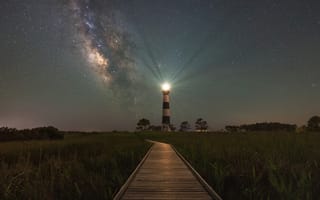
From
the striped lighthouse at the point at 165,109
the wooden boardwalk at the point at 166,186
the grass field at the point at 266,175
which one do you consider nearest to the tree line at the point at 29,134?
the grass field at the point at 266,175

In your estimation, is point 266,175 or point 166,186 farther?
point 266,175

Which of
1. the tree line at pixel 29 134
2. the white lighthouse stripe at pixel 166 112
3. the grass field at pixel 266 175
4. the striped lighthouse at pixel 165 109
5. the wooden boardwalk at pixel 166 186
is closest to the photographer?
the wooden boardwalk at pixel 166 186

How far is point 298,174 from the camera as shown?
34.5 feet

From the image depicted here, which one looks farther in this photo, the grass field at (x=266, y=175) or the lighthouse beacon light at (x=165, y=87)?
the lighthouse beacon light at (x=165, y=87)

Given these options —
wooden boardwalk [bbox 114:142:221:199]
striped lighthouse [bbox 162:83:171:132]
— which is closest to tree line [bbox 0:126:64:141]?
wooden boardwalk [bbox 114:142:221:199]

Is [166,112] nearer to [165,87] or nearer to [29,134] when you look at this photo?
[165,87]

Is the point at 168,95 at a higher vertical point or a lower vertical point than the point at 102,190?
higher

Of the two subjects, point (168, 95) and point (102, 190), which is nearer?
point (102, 190)

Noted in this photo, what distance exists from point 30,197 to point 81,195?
1334mm

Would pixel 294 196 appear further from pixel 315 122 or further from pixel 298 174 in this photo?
pixel 315 122

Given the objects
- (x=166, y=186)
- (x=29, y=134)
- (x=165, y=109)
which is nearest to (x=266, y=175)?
(x=166, y=186)

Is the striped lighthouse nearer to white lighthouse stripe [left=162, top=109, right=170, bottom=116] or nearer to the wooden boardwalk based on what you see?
white lighthouse stripe [left=162, top=109, right=170, bottom=116]

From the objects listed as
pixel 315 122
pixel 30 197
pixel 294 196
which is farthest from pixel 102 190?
pixel 315 122

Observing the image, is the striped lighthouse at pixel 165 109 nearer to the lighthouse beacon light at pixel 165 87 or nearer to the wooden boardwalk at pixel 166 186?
the lighthouse beacon light at pixel 165 87
